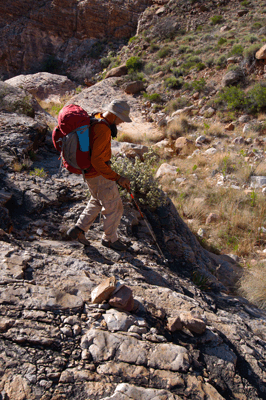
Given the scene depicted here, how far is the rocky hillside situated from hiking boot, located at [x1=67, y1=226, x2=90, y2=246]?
0.31 feet

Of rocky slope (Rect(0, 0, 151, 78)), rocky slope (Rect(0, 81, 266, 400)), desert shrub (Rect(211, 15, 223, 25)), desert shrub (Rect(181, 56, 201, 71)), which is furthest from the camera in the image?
rocky slope (Rect(0, 0, 151, 78))

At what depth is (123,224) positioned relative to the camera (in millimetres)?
3369

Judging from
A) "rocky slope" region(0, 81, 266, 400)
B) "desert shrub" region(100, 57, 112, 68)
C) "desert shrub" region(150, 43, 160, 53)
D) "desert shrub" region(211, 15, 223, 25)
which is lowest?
"rocky slope" region(0, 81, 266, 400)

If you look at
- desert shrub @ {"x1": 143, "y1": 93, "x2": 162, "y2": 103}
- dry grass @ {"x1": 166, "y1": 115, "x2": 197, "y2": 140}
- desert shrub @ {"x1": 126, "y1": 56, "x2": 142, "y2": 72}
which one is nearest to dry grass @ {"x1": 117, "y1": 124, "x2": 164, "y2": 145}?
dry grass @ {"x1": 166, "y1": 115, "x2": 197, "y2": 140}

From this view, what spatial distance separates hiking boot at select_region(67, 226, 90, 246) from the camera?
9.02ft

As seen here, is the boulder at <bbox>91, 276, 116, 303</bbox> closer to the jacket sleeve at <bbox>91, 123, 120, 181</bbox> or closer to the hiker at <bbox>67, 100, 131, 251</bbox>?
the hiker at <bbox>67, 100, 131, 251</bbox>

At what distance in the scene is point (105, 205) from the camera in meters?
2.69

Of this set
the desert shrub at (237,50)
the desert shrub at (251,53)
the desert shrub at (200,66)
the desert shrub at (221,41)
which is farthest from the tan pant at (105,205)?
the desert shrub at (221,41)

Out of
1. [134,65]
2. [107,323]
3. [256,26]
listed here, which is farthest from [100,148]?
[256,26]

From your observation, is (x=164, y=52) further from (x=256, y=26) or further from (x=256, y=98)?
(x=256, y=98)

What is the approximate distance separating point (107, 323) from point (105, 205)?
1212 mm

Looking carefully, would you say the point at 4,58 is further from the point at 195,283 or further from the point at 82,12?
the point at 195,283

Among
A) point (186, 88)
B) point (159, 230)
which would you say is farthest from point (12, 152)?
point (186, 88)

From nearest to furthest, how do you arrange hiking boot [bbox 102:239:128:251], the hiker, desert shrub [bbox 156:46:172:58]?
1. the hiker
2. hiking boot [bbox 102:239:128:251]
3. desert shrub [bbox 156:46:172:58]
